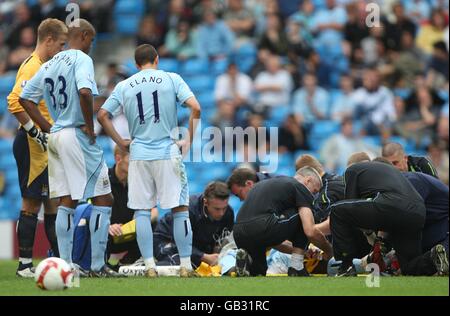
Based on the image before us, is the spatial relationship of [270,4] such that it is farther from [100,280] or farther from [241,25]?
[100,280]

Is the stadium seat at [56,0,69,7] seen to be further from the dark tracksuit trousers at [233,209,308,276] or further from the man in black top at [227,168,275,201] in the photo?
the dark tracksuit trousers at [233,209,308,276]

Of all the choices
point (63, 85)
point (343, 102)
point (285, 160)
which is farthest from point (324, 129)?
point (63, 85)

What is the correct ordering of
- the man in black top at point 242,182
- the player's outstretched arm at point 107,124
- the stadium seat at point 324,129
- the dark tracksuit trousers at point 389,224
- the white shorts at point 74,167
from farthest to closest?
the stadium seat at point 324,129 < the man in black top at point 242,182 < the player's outstretched arm at point 107,124 < the white shorts at point 74,167 < the dark tracksuit trousers at point 389,224

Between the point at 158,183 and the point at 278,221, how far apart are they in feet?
3.93

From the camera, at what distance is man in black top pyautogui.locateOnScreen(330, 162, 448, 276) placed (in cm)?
951

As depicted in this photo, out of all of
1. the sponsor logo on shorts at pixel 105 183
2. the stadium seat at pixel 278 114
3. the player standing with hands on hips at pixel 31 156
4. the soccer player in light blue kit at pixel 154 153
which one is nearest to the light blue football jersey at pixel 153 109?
the soccer player in light blue kit at pixel 154 153

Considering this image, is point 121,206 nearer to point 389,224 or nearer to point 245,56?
point 389,224

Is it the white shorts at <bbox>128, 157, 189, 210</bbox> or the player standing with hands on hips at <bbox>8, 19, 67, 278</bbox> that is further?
the player standing with hands on hips at <bbox>8, 19, 67, 278</bbox>

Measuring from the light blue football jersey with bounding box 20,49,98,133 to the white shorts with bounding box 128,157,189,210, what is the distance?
0.71 m

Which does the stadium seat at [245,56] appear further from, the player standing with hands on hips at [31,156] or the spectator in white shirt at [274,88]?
the player standing with hands on hips at [31,156]

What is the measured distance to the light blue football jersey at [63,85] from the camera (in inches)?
379

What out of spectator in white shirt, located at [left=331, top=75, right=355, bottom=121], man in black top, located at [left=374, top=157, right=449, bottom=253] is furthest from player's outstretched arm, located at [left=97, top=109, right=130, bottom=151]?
spectator in white shirt, located at [left=331, top=75, right=355, bottom=121]

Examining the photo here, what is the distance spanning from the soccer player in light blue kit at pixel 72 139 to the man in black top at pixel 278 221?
135cm

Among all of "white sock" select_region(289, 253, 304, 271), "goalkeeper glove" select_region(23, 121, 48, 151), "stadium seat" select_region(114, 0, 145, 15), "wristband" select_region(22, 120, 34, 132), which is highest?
"stadium seat" select_region(114, 0, 145, 15)
